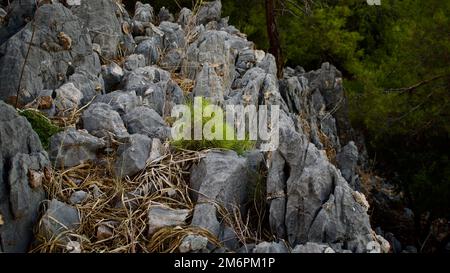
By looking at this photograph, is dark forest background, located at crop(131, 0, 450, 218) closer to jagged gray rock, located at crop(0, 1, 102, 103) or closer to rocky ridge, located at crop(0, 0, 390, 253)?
rocky ridge, located at crop(0, 0, 390, 253)

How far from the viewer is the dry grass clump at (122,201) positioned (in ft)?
13.3

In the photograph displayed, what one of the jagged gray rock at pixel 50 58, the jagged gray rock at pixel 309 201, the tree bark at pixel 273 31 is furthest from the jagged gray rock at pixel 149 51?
the jagged gray rock at pixel 309 201

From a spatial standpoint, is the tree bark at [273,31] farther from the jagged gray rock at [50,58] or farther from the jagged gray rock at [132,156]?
the jagged gray rock at [132,156]

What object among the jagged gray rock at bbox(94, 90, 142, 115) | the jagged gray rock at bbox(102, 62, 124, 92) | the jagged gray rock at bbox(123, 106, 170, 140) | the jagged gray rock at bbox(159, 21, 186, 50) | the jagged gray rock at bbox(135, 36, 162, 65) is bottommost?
the jagged gray rock at bbox(123, 106, 170, 140)

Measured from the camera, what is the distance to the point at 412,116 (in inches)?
352

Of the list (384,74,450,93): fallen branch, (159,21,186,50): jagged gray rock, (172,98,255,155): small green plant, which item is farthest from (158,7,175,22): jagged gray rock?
(172,98,255,155): small green plant

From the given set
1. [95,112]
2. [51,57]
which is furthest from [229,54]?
[95,112]

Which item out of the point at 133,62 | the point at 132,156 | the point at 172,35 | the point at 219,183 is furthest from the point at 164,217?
the point at 172,35

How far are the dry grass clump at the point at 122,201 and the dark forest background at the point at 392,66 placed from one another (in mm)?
5055

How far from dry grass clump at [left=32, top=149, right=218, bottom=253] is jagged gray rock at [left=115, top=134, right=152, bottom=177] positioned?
5 centimetres

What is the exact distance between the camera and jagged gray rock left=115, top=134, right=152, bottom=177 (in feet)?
15.0

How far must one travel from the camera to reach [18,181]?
13.2 feet
